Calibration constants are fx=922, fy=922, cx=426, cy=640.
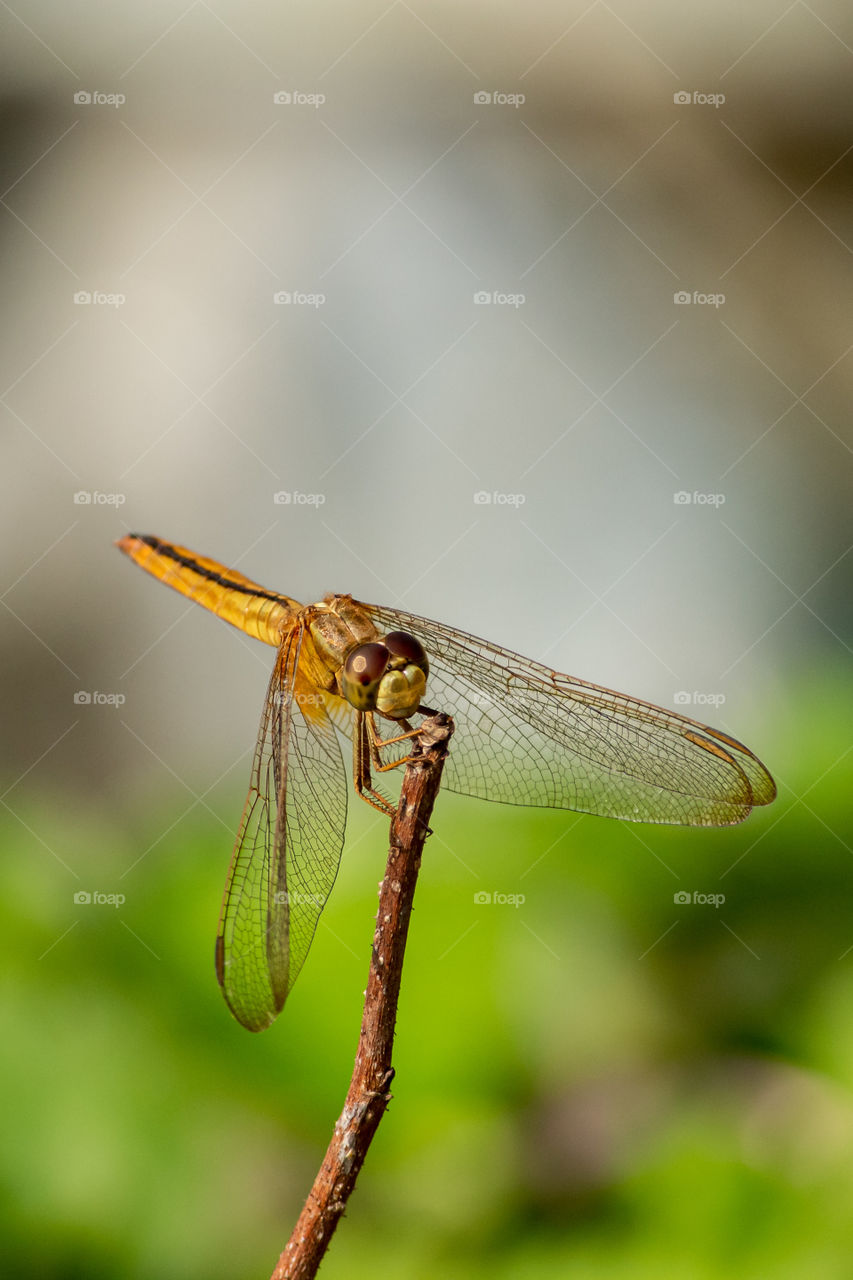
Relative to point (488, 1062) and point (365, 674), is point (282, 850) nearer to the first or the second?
point (365, 674)

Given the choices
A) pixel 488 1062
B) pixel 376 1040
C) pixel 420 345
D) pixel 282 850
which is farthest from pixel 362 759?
pixel 420 345

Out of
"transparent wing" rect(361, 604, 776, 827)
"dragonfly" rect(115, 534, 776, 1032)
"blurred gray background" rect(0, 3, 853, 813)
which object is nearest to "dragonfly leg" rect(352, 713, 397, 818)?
"dragonfly" rect(115, 534, 776, 1032)

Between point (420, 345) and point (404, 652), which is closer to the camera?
point (404, 652)

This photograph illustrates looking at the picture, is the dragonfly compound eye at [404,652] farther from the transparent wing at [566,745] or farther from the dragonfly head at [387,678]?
the transparent wing at [566,745]

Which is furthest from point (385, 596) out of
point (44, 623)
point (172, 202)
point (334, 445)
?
point (172, 202)

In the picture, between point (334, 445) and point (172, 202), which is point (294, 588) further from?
point (172, 202)
